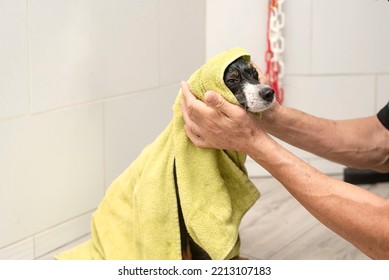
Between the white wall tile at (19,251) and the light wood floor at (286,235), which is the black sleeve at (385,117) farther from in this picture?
the white wall tile at (19,251)

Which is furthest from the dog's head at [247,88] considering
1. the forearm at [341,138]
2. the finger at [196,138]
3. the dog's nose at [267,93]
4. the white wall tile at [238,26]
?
the white wall tile at [238,26]

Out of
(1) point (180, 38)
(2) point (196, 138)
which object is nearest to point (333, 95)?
(1) point (180, 38)

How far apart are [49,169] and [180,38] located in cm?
67

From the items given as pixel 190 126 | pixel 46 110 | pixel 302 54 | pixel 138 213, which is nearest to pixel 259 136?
pixel 190 126

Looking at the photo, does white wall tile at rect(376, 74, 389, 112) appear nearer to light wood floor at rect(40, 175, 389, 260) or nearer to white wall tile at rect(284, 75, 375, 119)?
white wall tile at rect(284, 75, 375, 119)

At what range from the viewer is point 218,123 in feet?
5.22

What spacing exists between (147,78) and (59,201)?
0.48 m

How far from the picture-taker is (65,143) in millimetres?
2068

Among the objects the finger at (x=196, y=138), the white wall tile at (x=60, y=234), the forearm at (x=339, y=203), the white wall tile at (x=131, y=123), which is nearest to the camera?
the forearm at (x=339, y=203)

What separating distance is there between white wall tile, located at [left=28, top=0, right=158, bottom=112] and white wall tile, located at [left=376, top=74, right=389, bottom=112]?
769 mm

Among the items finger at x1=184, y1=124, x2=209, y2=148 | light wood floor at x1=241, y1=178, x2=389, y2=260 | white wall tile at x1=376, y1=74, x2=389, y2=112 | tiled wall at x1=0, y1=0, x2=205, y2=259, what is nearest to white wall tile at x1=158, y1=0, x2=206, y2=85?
tiled wall at x1=0, y1=0, x2=205, y2=259

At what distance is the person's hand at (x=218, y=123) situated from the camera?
157 centimetres

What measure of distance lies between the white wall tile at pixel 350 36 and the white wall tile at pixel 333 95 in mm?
35
